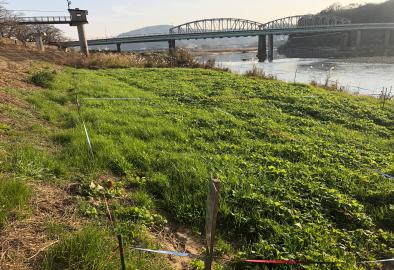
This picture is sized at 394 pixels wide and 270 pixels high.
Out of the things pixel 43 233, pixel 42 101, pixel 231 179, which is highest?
pixel 42 101

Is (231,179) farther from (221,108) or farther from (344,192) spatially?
(221,108)

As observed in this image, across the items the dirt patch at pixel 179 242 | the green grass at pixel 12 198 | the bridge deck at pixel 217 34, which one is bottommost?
the dirt patch at pixel 179 242

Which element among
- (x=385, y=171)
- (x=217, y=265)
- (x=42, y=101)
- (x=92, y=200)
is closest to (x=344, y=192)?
(x=385, y=171)

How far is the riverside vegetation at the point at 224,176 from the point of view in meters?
3.64

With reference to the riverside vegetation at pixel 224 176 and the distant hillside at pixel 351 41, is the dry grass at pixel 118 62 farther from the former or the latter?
the distant hillside at pixel 351 41

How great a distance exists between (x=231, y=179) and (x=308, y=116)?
19.8 ft

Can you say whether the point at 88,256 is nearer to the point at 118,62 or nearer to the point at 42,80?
the point at 42,80

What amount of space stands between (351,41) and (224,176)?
328 ft

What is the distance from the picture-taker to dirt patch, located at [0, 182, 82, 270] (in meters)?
2.77

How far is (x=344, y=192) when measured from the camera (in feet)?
16.9

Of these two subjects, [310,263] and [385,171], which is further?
[385,171]

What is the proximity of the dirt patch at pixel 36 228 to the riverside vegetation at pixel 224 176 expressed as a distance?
0.14 meters

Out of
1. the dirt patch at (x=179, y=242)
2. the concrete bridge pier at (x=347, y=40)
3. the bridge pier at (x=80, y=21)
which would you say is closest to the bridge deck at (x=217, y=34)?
the concrete bridge pier at (x=347, y=40)

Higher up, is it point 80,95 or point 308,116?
point 80,95
